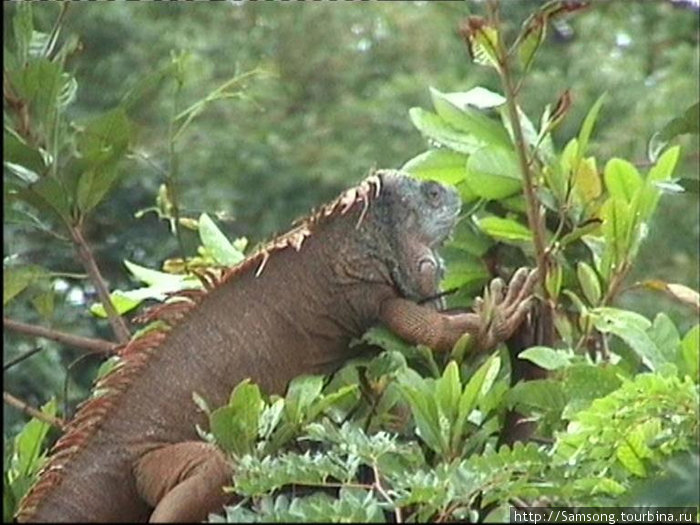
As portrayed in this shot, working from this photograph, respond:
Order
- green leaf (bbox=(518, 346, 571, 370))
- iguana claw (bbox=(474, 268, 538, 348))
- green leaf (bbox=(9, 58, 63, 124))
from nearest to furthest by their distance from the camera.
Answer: green leaf (bbox=(518, 346, 571, 370))
green leaf (bbox=(9, 58, 63, 124))
iguana claw (bbox=(474, 268, 538, 348))

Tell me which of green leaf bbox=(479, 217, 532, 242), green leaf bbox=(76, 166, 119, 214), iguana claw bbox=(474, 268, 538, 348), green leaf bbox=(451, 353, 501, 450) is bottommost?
iguana claw bbox=(474, 268, 538, 348)

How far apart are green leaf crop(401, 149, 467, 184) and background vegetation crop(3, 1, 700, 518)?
2789 millimetres

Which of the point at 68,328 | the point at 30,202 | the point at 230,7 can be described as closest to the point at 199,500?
the point at 30,202

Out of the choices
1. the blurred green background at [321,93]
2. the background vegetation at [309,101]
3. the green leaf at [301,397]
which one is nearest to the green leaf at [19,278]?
the green leaf at [301,397]

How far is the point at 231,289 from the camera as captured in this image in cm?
268

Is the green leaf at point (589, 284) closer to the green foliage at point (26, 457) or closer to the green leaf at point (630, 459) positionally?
the green leaf at point (630, 459)

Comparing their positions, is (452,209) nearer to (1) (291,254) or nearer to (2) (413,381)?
(1) (291,254)

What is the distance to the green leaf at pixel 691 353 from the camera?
2.15m

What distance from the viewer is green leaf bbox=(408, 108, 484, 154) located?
8.83 feet

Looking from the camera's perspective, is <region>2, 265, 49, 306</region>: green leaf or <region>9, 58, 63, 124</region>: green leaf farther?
<region>2, 265, 49, 306</region>: green leaf

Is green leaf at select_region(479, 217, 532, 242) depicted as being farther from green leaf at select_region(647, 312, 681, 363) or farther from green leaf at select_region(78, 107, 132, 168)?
green leaf at select_region(78, 107, 132, 168)

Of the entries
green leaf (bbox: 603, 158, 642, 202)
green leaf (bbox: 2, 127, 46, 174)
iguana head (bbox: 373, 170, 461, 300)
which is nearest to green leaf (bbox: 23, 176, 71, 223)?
green leaf (bbox: 2, 127, 46, 174)

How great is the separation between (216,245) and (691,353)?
1.00 meters

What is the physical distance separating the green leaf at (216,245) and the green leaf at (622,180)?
2.15 feet
